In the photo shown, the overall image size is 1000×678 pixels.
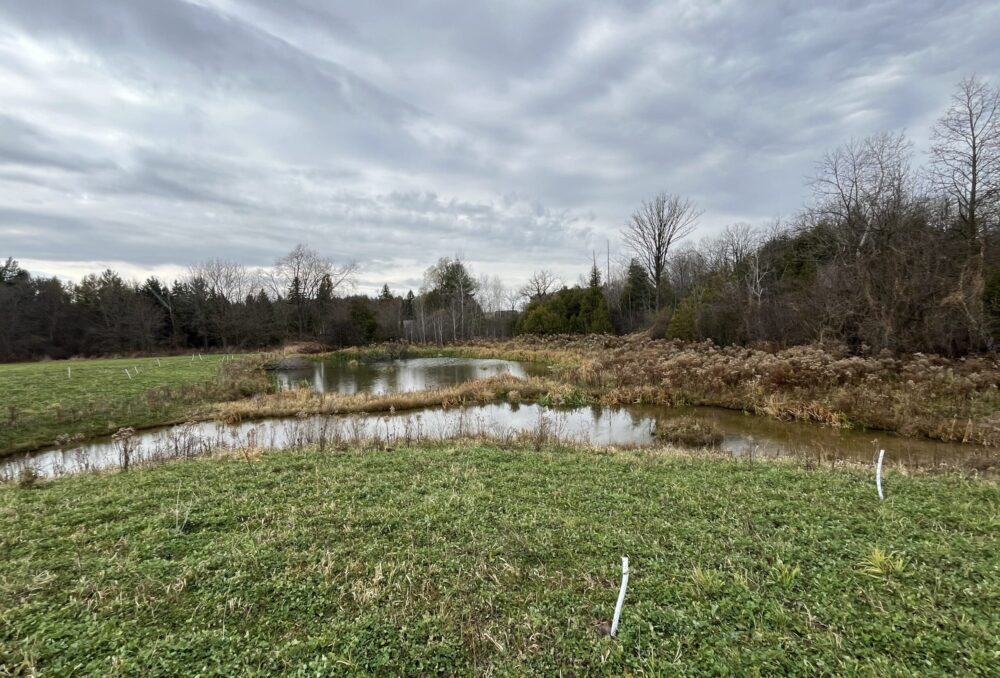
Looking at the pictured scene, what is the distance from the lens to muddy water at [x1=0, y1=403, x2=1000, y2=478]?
797 centimetres

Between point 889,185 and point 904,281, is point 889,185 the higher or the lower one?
the higher one

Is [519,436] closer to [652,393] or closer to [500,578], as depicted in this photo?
[500,578]

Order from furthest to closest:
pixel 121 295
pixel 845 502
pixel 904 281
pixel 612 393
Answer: pixel 121 295 → pixel 612 393 → pixel 904 281 → pixel 845 502

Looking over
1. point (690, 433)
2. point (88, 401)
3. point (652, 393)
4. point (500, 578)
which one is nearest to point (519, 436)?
point (690, 433)

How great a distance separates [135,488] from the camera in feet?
16.7

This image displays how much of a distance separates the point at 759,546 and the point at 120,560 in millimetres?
5029

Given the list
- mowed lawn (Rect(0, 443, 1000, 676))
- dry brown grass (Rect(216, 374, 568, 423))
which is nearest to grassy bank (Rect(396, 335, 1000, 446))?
dry brown grass (Rect(216, 374, 568, 423))

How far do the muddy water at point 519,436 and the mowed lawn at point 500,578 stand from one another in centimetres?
309

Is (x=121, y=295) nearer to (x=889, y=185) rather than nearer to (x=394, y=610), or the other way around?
(x=394, y=610)

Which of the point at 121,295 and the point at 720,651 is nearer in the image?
the point at 720,651

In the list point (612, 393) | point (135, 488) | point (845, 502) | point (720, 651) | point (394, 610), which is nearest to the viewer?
point (720, 651)

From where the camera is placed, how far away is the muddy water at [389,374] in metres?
20.2

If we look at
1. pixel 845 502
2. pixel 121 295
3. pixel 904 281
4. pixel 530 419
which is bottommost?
pixel 530 419

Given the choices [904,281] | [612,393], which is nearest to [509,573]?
[612,393]
